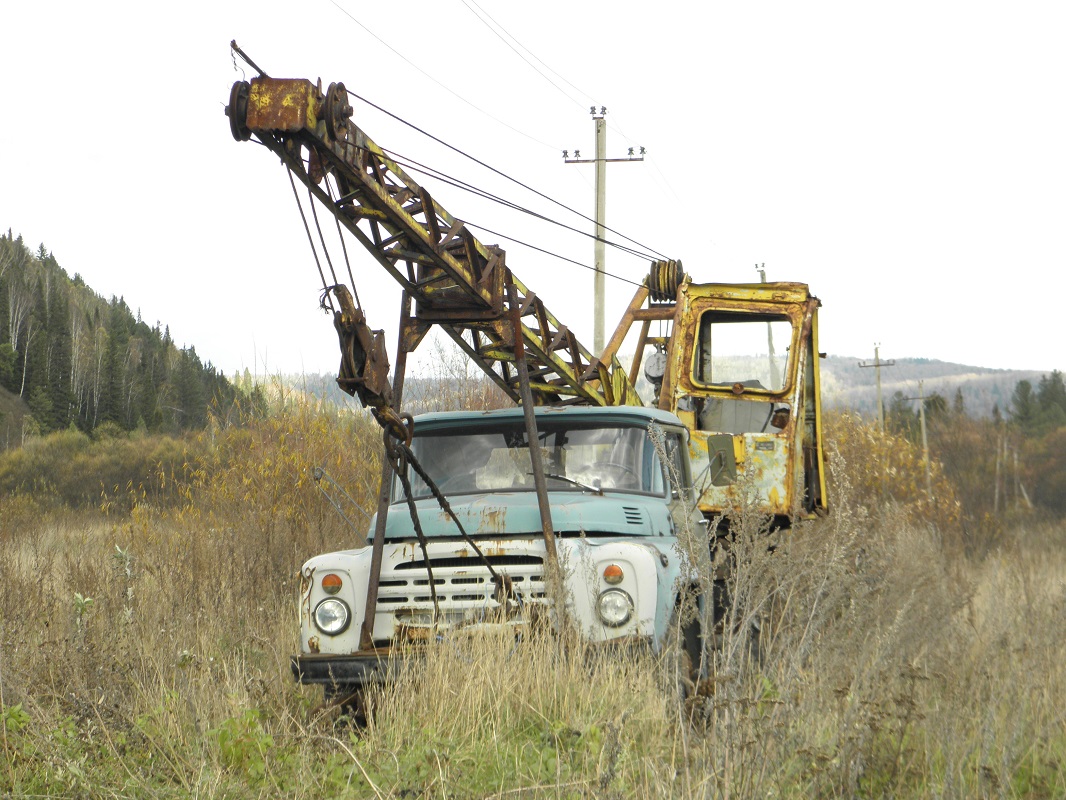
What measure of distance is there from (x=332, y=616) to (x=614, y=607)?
5.41 ft

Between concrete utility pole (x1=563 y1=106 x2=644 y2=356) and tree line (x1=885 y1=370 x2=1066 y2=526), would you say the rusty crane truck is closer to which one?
concrete utility pole (x1=563 y1=106 x2=644 y2=356)

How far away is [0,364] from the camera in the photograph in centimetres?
6544

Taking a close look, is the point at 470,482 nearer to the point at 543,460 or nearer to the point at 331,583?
the point at 543,460

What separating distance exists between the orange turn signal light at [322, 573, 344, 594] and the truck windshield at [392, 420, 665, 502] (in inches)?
51.3

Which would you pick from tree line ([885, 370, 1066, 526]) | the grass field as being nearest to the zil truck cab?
the grass field

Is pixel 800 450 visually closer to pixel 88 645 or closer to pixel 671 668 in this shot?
pixel 671 668

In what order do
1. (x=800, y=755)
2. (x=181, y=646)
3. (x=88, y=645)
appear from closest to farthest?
(x=800, y=755)
(x=88, y=645)
(x=181, y=646)

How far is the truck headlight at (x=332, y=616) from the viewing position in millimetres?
6137

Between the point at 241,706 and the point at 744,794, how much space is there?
107 inches

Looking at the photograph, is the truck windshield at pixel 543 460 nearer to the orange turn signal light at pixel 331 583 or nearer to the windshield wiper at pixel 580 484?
the windshield wiper at pixel 580 484

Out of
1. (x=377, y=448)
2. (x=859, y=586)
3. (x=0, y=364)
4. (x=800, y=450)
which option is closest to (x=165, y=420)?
(x=0, y=364)

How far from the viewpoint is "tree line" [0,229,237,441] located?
65.7m

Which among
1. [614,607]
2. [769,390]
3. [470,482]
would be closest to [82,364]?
[769,390]

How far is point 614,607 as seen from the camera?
18.8 feet
